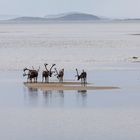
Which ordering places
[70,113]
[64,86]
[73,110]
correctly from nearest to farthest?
1. [70,113]
2. [73,110]
3. [64,86]

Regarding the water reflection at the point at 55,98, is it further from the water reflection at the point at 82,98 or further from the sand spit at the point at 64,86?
the sand spit at the point at 64,86

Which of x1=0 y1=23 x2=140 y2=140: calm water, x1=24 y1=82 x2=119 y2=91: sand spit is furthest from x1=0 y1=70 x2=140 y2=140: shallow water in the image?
x1=24 y1=82 x2=119 y2=91: sand spit

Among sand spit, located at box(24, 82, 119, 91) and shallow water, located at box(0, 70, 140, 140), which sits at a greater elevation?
sand spit, located at box(24, 82, 119, 91)

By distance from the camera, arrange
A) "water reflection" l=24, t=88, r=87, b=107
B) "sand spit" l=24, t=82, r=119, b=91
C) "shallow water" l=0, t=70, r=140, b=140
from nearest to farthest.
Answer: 1. "shallow water" l=0, t=70, r=140, b=140
2. "water reflection" l=24, t=88, r=87, b=107
3. "sand spit" l=24, t=82, r=119, b=91

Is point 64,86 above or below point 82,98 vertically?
above

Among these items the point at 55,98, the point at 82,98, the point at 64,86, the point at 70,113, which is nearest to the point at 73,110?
the point at 70,113

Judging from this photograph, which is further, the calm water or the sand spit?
the sand spit

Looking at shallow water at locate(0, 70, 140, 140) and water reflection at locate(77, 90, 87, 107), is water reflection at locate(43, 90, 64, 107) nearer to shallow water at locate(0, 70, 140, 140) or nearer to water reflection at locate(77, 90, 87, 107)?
shallow water at locate(0, 70, 140, 140)

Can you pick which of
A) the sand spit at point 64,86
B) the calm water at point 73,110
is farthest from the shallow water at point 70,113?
the sand spit at point 64,86

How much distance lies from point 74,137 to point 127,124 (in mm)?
2115

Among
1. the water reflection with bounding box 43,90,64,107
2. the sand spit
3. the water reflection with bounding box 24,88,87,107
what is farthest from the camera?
the sand spit

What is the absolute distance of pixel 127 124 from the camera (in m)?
19.5

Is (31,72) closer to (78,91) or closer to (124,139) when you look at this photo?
(78,91)

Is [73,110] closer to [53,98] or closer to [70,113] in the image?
[70,113]
